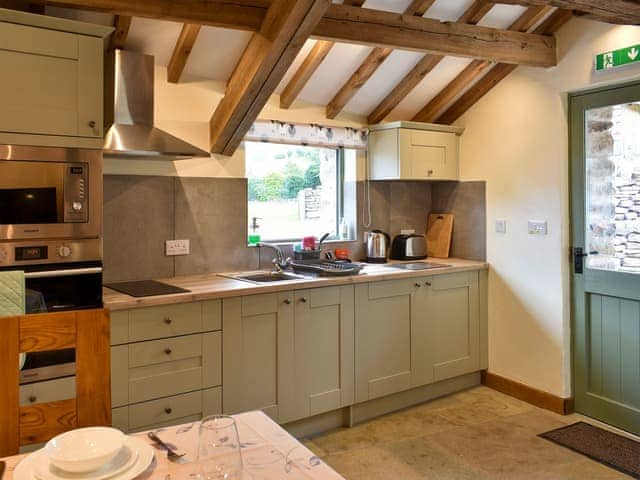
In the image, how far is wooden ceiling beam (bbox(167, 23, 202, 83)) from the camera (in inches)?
111

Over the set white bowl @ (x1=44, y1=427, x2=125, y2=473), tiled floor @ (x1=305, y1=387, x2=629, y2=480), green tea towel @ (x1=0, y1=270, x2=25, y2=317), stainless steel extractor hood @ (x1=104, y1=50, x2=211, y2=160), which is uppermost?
stainless steel extractor hood @ (x1=104, y1=50, x2=211, y2=160)

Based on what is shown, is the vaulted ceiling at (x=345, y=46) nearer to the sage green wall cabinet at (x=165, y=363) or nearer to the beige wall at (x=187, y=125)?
the beige wall at (x=187, y=125)

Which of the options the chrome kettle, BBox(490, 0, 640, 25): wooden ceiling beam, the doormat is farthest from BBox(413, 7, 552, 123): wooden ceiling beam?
the doormat

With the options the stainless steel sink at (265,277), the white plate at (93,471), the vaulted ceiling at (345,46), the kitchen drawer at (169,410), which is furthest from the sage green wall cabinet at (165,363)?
the white plate at (93,471)

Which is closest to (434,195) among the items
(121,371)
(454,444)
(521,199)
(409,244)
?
(409,244)

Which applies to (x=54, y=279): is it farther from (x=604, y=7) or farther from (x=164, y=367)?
(x=604, y=7)

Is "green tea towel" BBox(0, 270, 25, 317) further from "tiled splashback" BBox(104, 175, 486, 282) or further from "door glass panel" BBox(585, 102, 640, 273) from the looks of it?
"door glass panel" BBox(585, 102, 640, 273)

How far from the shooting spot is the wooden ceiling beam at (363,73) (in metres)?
3.04

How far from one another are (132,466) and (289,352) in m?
1.93

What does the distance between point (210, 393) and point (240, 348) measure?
0.27 metres

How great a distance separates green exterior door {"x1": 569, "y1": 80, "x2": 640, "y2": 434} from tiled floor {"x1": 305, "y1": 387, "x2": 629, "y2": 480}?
34cm

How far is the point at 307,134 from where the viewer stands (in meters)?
3.73

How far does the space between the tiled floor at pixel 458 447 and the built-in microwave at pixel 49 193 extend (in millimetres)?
1743

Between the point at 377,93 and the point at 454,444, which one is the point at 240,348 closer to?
the point at 454,444
